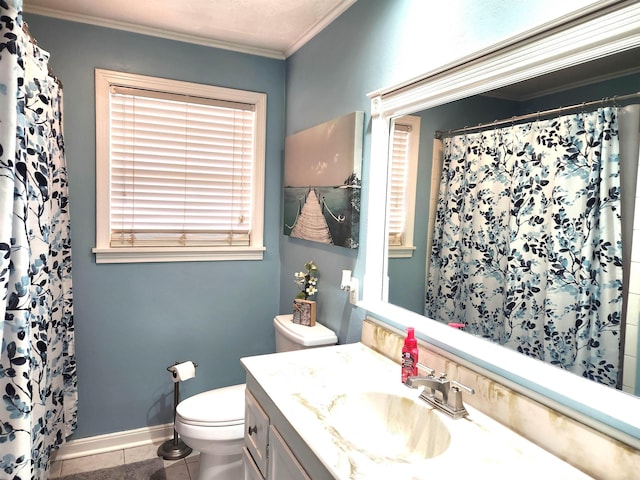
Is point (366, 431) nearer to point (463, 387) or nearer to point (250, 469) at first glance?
point (463, 387)

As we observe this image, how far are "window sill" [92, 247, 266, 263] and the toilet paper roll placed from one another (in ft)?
2.02

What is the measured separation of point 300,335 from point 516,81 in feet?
4.61

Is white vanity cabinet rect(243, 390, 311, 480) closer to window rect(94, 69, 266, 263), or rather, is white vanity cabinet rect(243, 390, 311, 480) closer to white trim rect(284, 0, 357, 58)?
window rect(94, 69, 266, 263)

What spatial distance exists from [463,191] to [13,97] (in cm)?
136

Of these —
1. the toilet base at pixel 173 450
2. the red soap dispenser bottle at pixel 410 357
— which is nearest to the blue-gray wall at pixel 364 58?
the red soap dispenser bottle at pixel 410 357

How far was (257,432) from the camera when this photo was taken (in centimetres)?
149

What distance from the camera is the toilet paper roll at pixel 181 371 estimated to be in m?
2.38

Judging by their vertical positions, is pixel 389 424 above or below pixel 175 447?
above

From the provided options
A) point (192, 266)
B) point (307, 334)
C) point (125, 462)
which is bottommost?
point (125, 462)

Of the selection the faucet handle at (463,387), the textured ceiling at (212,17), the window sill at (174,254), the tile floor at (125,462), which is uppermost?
the textured ceiling at (212,17)

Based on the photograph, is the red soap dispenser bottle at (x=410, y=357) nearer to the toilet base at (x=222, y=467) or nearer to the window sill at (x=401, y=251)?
the window sill at (x=401, y=251)

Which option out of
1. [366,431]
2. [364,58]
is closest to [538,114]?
[364,58]

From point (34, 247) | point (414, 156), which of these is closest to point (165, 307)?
point (34, 247)

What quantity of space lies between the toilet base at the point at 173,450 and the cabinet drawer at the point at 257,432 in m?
1.06
